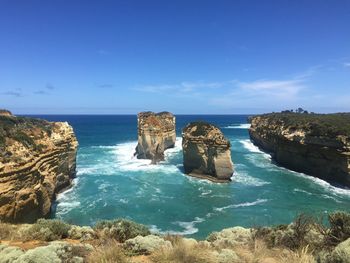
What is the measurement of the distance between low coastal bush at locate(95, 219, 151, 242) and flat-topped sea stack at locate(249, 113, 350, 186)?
98.5ft

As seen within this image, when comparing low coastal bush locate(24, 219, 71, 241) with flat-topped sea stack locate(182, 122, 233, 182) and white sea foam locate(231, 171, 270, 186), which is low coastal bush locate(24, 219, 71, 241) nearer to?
flat-topped sea stack locate(182, 122, 233, 182)

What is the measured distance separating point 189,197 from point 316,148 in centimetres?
1813

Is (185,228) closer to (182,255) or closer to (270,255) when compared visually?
(270,255)

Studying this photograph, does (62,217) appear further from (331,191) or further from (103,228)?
(331,191)

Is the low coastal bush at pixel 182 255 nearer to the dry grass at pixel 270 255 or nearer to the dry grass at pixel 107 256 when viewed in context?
the dry grass at pixel 107 256

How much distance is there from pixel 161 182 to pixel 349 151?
65.4ft

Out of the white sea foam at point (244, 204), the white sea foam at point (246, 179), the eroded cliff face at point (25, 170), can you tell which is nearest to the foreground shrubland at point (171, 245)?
the eroded cliff face at point (25, 170)

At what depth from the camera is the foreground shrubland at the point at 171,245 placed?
→ 7.93 meters

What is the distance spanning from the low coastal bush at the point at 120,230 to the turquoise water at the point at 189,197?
766cm

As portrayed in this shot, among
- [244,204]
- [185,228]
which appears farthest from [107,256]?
[244,204]

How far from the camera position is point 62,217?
25.3 m

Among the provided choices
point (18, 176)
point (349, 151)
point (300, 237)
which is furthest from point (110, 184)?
point (300, 237)

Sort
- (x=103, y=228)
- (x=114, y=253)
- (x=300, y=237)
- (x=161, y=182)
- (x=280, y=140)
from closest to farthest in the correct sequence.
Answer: (x=114, y=253)
(x=300, y=237)
(x=103, y=228)
(x=161, y=182)
(x=280, y=140)

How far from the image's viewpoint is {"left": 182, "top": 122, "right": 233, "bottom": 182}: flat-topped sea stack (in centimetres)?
3725
